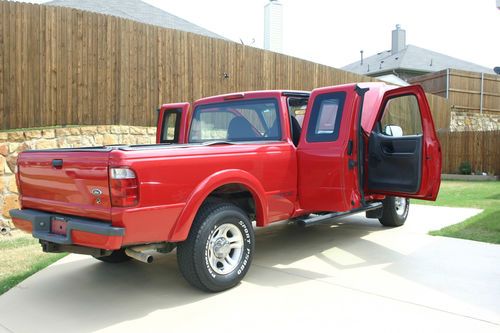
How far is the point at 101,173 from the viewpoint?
3639mm

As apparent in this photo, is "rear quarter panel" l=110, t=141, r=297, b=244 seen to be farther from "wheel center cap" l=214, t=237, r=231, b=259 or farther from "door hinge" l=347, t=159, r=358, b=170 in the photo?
"door hinge" l=347, t=159, r=358, b=170

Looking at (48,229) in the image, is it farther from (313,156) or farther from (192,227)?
(313,156)

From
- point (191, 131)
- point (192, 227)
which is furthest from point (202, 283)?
point (191, 131)

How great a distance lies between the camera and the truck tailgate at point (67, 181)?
12.0 ft

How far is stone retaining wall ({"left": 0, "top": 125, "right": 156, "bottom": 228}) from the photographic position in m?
7.79

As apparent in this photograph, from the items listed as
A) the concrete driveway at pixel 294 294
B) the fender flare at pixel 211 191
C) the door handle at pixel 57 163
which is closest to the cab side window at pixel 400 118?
the concrete driveway at pixel 294 294

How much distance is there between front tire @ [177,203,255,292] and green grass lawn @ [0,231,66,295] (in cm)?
210

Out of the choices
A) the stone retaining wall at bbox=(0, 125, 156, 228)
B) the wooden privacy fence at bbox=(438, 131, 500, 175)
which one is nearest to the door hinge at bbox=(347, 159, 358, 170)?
the stone retaining wall at bbox=(0, 125, 156, 228)

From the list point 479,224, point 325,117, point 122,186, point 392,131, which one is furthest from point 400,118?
point 122,186

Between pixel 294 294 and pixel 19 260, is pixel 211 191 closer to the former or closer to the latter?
pixel 294 294

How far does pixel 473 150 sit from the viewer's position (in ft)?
60.4

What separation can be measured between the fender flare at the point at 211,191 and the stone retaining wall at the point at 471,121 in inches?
956

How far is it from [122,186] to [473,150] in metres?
18.0

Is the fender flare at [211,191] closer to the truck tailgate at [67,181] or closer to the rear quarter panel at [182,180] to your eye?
the rear quarter panel at [182,180]
